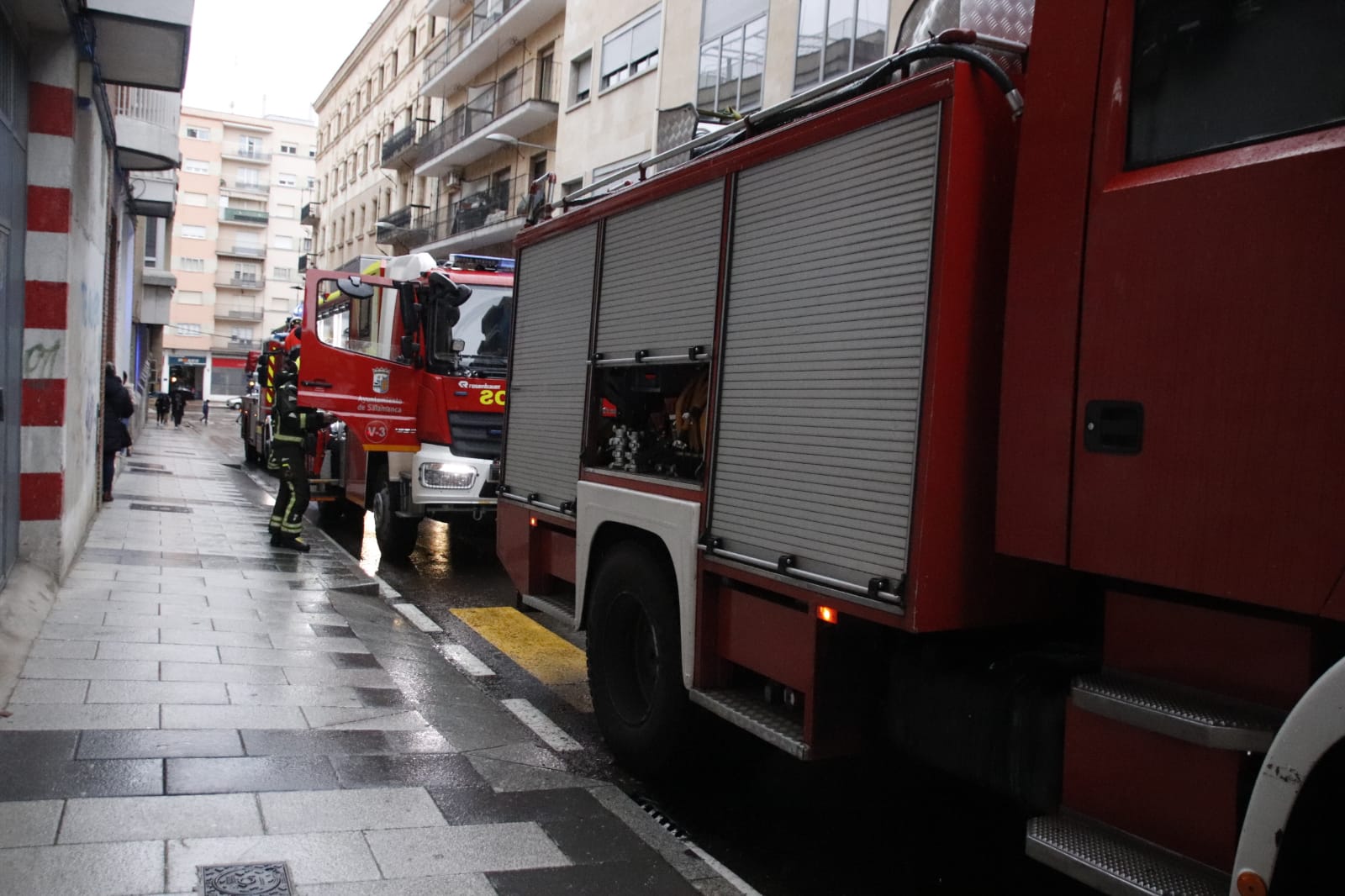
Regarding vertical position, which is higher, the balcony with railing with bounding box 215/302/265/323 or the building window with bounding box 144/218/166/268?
the balcony with railing with bounding box 215/302/265/323

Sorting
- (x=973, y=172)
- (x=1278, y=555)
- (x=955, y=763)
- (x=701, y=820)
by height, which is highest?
(x=973, y=172)

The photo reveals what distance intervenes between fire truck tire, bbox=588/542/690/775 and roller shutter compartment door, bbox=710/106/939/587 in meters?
0.64

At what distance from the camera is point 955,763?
3271 millimetres

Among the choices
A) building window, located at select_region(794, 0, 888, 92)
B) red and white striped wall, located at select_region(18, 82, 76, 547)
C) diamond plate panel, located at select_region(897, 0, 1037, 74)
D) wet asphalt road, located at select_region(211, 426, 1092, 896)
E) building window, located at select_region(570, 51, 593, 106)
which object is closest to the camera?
diamond plate panel, located at select_region(897, 0, 1037, 74)

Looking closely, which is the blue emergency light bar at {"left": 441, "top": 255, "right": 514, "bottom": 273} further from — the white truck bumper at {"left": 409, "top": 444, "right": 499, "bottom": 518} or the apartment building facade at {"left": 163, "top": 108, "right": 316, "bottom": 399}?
the apartment building facade at {"left": 163, "top": 108, "right": 316, "bottom": 399}

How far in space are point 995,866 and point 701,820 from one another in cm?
113

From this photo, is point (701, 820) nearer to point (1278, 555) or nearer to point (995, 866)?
point (995, 866)

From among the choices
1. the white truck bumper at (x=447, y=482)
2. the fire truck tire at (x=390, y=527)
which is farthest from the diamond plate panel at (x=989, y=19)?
the fire truck tire at (x=390, y=527)

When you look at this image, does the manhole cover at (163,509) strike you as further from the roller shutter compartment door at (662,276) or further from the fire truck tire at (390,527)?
the roller shutter compartment door at (662,276)

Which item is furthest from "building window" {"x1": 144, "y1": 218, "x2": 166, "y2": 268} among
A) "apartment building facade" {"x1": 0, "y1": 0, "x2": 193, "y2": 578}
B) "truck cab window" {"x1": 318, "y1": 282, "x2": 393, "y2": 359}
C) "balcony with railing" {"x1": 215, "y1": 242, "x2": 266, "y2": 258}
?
"balcony with railing" {"x1": 215, "y1": 242, "x2": 266, "y2": 258}

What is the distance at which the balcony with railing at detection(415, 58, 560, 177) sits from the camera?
92.9ft

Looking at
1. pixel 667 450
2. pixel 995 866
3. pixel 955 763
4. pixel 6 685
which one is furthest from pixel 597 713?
pixel 6 685

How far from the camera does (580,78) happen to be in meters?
26.5

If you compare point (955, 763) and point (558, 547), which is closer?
point (955, 763)
